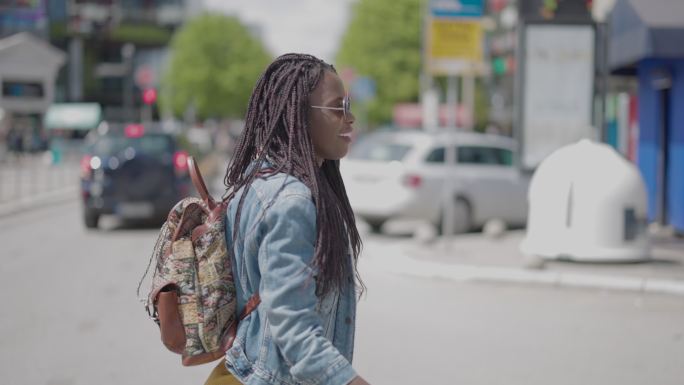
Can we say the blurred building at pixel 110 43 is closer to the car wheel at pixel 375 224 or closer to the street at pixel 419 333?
the car wheel at pixel 375 224

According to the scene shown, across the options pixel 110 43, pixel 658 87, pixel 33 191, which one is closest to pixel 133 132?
pixel 658 87

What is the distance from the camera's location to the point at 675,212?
47.7 feet

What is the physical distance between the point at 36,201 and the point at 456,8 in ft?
46.4

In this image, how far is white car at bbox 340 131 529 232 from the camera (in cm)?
1469

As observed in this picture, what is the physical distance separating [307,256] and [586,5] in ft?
39.0

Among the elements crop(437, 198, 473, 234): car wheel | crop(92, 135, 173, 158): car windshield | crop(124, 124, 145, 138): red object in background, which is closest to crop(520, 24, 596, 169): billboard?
crop(437, 198, 473, 234): car wheel

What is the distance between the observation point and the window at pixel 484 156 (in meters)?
16.0

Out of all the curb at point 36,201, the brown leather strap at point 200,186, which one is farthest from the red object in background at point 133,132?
the brown leather strap at point 200,186

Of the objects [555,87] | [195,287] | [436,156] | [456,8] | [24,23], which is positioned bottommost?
[436,156]

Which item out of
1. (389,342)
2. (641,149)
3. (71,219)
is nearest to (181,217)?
(389,342)

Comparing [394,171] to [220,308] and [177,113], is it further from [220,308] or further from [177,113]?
[177,113]

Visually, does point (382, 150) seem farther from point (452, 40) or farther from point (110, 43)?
point (110, 43)

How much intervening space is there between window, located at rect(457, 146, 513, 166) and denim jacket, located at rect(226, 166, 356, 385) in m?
13.6

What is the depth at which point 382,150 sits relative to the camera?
49.7 ft
